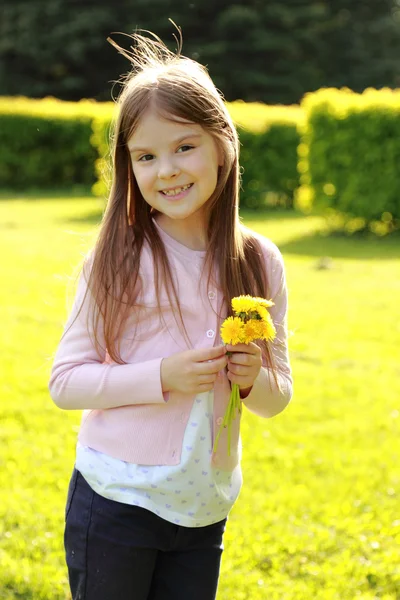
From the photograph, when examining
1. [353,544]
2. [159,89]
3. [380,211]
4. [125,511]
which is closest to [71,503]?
[125,511]

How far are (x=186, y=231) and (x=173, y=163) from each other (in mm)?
Answer: 205

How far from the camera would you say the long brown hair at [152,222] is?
6.28 ft

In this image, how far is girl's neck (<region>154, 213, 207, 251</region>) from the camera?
2.05 metres

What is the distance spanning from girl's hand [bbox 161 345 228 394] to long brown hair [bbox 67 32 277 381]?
0.47 feet

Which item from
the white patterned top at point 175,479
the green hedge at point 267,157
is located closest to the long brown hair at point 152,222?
the white patterned top at point 175,479

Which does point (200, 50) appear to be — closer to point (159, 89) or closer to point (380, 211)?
point (380, 211)

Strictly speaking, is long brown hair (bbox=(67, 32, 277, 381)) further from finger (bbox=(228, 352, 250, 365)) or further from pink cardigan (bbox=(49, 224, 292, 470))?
finger (bbox=(228, 352, 250, 365))

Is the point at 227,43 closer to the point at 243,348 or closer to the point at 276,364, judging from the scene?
the point at 276,364

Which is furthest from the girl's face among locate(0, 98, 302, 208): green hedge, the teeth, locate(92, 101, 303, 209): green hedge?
locate(0, 98, 302, 208): green hedge

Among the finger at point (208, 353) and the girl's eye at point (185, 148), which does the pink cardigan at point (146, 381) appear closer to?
the finger at point (208, 353)

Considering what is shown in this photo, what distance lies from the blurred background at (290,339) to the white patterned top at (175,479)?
44 centimetres

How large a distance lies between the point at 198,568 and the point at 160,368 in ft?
1.61

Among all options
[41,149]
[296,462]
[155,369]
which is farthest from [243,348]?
[41,149]

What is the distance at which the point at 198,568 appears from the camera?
2.01m
